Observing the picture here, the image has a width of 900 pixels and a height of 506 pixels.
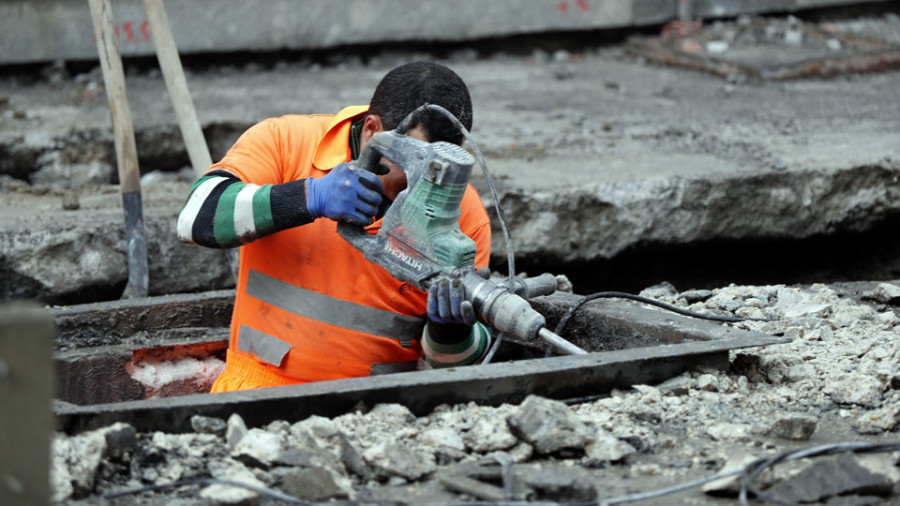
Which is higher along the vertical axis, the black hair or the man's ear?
the black hair

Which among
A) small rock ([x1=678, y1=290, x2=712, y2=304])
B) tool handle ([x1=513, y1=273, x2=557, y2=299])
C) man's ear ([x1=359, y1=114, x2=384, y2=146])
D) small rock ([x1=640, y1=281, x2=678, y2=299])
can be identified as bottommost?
small rock ([x1=640, y1=281, x2=678, y2=299])

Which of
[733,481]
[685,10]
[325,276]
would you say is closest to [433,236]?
[325,276]

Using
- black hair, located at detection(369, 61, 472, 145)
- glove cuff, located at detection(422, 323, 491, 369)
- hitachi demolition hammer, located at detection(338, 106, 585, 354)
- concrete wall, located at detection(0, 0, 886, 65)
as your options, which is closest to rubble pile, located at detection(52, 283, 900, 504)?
hitachi demolition hammer, located at detection(338, 106, 585, 354)

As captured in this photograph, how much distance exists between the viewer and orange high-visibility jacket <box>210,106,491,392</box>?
109 inches

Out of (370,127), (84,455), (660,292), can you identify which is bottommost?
(660,292)

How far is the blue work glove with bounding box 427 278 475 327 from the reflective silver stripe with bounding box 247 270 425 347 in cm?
36

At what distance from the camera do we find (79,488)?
186 centimetres

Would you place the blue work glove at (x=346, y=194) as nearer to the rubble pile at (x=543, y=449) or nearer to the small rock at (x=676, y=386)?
the rubble pile at (x=543, y=449)

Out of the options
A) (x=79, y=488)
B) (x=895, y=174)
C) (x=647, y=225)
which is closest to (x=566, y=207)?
(x=647, y=225)

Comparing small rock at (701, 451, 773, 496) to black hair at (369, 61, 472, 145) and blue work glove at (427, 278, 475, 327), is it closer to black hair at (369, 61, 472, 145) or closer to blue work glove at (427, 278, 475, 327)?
blue work glove at (427, 278, 475, 327)

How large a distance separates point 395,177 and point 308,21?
4.66 m

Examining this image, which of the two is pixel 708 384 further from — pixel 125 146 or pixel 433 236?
pixel 125 146

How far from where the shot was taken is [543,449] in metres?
2.11

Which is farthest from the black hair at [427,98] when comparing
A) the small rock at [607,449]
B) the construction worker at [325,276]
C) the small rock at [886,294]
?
the small rock at [886,294]
